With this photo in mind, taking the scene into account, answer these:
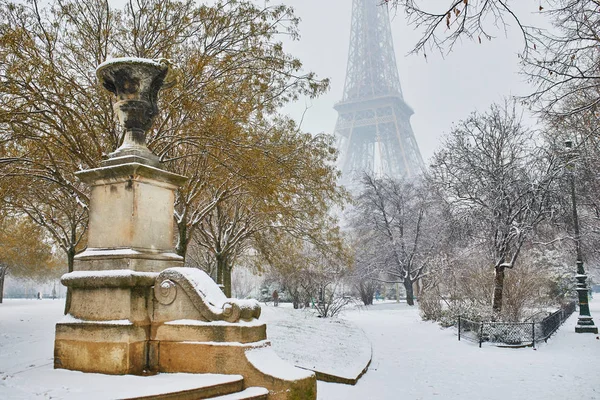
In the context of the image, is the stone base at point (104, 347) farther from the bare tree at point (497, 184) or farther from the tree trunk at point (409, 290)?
the tree trunk at point (409, 290)

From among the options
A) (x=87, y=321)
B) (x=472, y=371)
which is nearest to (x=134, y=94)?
(x=87, y=321)

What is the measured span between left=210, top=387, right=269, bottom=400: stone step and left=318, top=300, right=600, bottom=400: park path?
112 inches

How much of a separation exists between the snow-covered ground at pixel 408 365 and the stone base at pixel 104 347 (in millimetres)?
272

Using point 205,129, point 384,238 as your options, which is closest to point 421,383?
point 205,129

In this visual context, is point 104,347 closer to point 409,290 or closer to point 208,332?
point 208,332

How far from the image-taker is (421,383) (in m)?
9.90

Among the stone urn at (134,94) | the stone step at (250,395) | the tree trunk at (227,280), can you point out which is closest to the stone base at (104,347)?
the stone step at (250,395)

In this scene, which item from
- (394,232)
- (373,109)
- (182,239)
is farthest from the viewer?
(373,109)

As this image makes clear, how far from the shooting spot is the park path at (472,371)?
891 centimetres

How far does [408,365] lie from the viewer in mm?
12008

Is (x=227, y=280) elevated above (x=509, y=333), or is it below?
above

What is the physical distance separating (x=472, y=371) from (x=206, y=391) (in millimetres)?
7911

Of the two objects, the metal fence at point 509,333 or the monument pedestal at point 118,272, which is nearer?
the monument pedestal at point 118,272

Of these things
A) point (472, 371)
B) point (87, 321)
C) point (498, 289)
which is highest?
point (87, 321)
